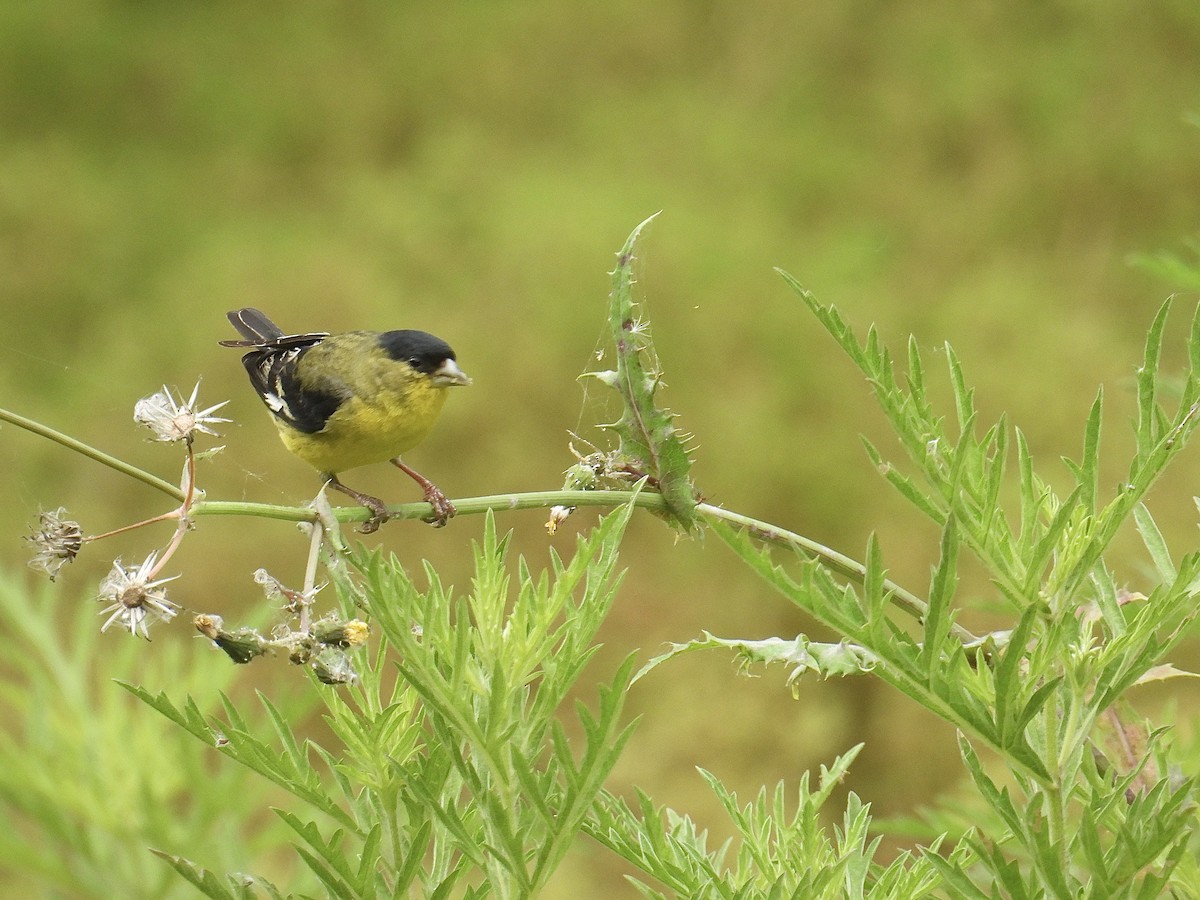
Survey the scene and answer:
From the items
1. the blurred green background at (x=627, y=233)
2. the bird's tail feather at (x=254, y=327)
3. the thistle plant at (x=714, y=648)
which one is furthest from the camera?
the blurred green background at (x=627, y=233)

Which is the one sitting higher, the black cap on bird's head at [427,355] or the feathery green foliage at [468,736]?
the black cap on bird's head at [427,355]

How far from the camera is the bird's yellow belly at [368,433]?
4.48 feet

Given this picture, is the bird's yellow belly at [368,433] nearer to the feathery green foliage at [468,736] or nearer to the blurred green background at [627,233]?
the feathery green foliage at [468,736]

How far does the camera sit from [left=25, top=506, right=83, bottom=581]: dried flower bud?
66 centimetres

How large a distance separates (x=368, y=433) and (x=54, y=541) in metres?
0.70

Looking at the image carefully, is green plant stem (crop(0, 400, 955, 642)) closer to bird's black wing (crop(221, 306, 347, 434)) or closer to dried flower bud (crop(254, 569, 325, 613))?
dried flower bud (crop(254, 569, 325, 613))

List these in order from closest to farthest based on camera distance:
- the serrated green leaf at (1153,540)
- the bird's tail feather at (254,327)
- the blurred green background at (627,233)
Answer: the serrated green leaf at (1153,540), the bird's tail feather at (254,327), the blurred green background at (627,233)

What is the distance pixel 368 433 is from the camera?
1.37m

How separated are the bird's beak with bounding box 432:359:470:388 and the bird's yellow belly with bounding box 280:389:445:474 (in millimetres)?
20

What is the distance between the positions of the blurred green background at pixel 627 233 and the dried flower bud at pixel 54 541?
2.84 meters

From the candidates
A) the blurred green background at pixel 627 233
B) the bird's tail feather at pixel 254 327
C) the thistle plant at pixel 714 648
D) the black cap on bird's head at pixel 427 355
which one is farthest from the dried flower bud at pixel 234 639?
the blurred green background at pixel 627 233

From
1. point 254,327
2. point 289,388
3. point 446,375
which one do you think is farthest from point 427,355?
point 254,327

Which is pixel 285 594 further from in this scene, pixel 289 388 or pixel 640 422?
pixel 289 388

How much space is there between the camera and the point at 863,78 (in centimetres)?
504
